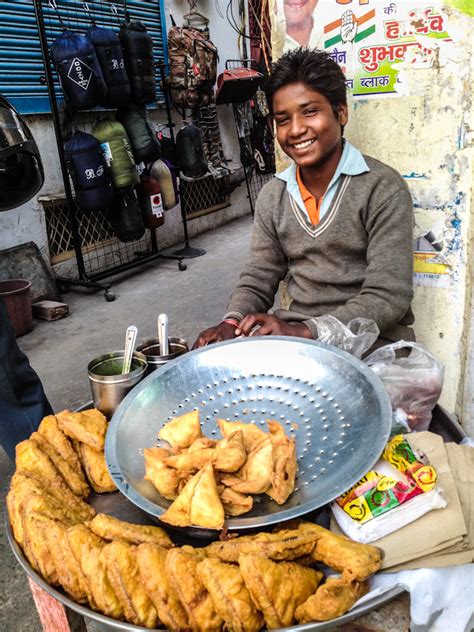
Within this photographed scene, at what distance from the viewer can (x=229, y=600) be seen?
89cm

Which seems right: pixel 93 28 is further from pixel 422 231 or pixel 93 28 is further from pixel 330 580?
pixel 330 580

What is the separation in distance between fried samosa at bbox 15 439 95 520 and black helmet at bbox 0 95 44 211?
1.29m

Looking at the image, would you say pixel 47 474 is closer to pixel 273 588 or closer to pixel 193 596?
pixel 193 596

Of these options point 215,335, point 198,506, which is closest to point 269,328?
point 215,335

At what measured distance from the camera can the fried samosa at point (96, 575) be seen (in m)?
0.95

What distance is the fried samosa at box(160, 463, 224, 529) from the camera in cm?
100

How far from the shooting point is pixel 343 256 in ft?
6.66

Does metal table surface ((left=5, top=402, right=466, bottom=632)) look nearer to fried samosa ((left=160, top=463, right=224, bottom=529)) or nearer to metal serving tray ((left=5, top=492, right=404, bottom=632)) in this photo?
metal serving tray ((left=5, top=492, right=404, bottom=632))

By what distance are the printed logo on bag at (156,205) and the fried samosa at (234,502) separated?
5.18 meters

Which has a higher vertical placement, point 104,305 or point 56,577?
point 56,577

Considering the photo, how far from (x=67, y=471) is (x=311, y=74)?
142cm

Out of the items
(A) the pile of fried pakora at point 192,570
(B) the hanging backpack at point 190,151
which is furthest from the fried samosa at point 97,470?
(B) the hanging backpack at point 190,151

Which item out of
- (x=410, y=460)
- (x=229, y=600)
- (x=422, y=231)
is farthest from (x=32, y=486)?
(x=422, y=231)

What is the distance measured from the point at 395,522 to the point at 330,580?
0.16 metres
